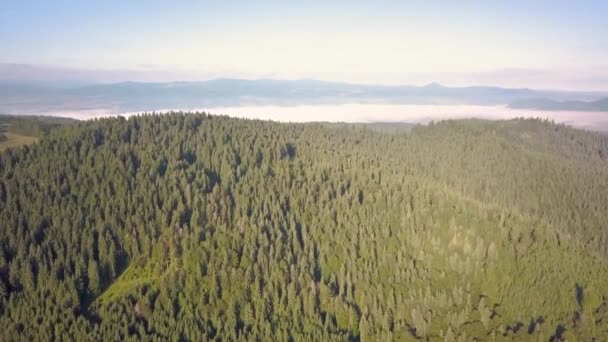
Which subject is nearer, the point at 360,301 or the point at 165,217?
the point at 360,301

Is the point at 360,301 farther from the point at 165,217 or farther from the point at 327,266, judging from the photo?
the point at 165,217

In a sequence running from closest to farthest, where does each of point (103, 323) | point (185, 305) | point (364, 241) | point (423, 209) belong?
point (103, 323)
point (185, 305)
point (364, 241)
point (423, 209)

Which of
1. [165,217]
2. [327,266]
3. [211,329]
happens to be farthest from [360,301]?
[165,217]

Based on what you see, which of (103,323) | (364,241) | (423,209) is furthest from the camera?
(423,209)

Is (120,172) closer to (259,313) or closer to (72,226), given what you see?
(72,226)

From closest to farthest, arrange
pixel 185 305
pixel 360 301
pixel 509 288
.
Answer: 1. pixel 185 305
2. pixel 360 301
3. pixel 509 288

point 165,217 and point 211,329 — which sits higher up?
point 165,217

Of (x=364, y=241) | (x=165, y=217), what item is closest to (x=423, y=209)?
(x=364, y=241)

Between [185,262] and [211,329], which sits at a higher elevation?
[185,262]

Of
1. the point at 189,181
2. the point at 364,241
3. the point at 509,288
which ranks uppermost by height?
the point at 189,181
